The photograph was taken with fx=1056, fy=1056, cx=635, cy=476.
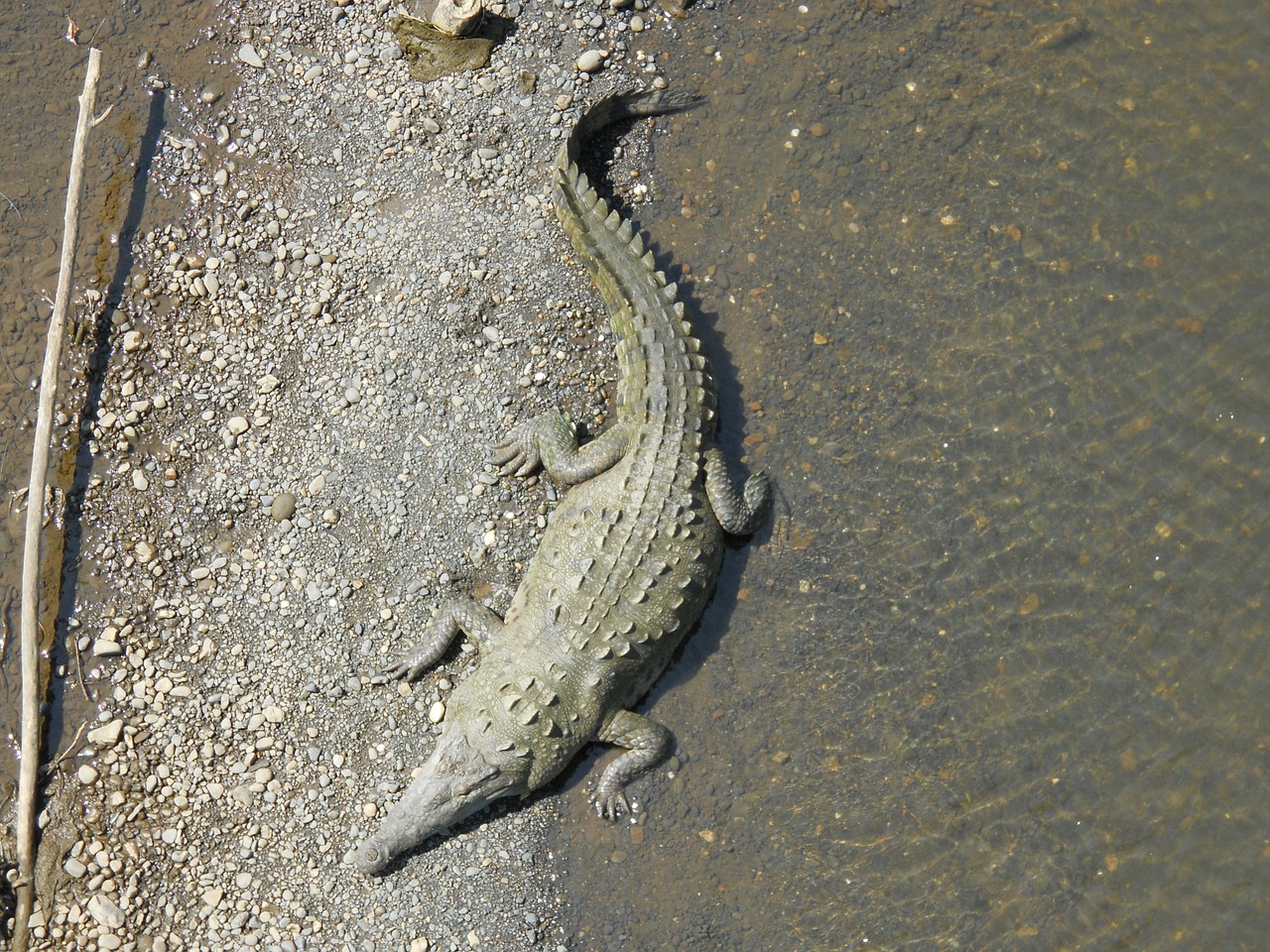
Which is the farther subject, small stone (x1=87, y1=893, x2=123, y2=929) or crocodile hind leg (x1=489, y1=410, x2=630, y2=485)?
A: crocodile hind leg (x1=489, y1=410, x2=630, y2=485)

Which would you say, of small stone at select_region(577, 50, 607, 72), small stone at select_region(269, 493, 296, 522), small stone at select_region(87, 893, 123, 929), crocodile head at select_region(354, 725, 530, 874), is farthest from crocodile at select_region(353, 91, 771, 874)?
small stone at select_region(87, 893, 123, 929)

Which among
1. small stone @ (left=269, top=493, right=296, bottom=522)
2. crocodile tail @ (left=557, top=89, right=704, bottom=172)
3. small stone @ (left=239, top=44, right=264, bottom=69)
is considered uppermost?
small stone @ (left=239, top=44, right=264, bottom=69)

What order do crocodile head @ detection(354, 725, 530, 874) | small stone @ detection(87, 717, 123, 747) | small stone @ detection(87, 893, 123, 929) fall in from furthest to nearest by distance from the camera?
small stone @ detection(87, 717, 123, 747)
small stone @ detection(87, 893, 123, 929)
crocodile head @ detection(354, 725, 530, 874)

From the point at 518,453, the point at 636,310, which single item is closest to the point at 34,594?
the point at 518,453

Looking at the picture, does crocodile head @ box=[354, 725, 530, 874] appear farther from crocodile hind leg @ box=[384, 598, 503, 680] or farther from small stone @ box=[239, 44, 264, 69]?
small stone @ box=[239, 44, 264, 69]

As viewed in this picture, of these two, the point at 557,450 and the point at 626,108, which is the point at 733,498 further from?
the point at 626,108

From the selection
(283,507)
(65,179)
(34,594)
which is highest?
(65,179)

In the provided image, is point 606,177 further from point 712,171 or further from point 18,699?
point 18,699
